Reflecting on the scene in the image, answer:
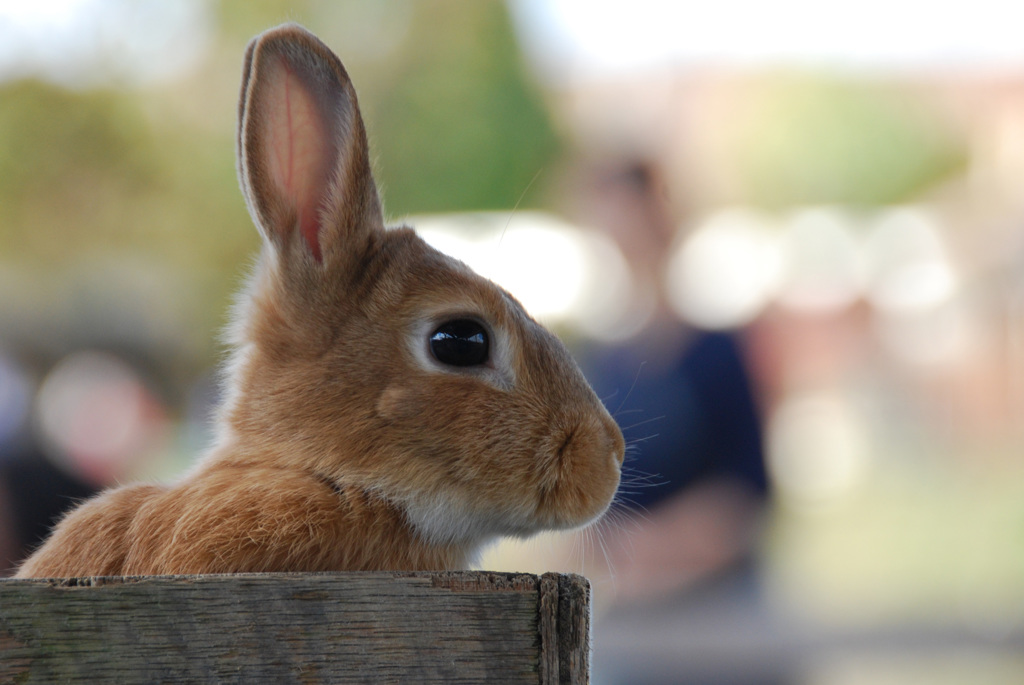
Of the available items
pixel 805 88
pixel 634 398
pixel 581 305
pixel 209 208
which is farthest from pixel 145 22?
pixel 805 88

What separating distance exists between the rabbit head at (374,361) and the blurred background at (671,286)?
0.62 feet

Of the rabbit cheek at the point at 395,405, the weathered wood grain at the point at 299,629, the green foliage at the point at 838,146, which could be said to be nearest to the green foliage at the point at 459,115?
the green foliage at the point at 838,146

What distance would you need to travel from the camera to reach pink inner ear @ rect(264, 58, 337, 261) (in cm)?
131

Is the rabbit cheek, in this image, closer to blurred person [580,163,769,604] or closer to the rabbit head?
the rabbit head

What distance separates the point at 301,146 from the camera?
1.35 meters

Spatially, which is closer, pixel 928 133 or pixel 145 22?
pixel 145 22

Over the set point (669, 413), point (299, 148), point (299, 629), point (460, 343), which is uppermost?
point (669, 413)

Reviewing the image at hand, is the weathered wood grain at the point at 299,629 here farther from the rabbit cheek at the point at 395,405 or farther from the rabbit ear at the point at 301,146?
the rabbit ear at the point at 301,146

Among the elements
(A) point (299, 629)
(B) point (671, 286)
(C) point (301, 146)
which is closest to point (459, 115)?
(B) point (671, 286)

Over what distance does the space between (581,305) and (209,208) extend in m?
3.95

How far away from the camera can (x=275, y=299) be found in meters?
1.32

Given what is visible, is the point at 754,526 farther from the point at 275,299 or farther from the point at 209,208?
the point at 209,208

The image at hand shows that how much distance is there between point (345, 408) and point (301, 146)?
1.33 feet

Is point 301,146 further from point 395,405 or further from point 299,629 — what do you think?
point 299,629
